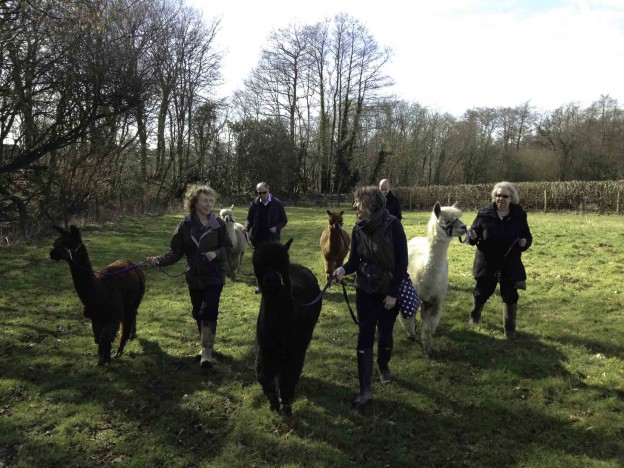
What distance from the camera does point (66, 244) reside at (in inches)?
186

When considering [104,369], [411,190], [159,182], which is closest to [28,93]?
[104,369]

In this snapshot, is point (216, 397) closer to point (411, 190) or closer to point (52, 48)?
point (52, 48)

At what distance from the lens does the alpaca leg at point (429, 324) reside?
5.41 metres

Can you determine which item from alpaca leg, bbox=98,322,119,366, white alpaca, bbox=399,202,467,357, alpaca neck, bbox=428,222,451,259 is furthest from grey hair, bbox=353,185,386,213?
alpaca leg, bbox=98,322,119,366

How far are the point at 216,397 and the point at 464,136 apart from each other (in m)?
45.3

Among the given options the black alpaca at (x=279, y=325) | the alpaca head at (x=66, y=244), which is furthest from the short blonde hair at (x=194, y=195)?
the black alpaca at (x=279, y=325)

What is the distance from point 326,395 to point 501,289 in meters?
2.83

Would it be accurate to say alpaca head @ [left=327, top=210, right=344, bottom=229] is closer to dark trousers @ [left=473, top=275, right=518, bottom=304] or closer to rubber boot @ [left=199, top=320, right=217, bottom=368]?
dark trousers @ [left=473, top=275, right=518, bottom=304]

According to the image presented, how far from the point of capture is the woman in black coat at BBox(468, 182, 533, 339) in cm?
552

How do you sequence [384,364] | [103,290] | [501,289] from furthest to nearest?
[501,289] < [103,290] < [384,364]

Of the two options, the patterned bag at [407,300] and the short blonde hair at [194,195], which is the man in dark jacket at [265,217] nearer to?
the short blonde hair at [194,195]

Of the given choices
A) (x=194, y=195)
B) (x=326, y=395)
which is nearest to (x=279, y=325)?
(x=326, y=395)

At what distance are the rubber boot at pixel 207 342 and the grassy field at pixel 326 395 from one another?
0.14 m

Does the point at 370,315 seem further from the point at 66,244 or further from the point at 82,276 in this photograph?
the point at 66,244
